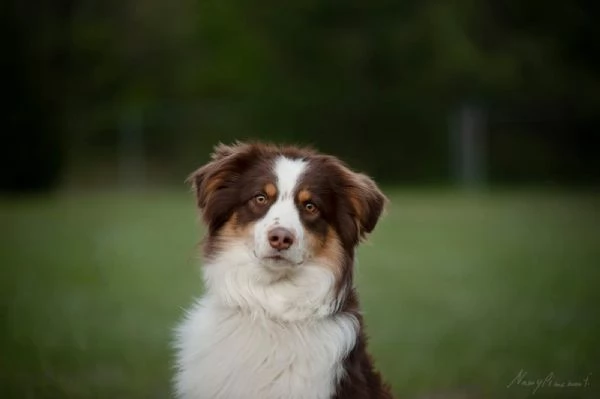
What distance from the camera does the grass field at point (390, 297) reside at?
547 centimetres

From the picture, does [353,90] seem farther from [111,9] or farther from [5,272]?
[5,272]

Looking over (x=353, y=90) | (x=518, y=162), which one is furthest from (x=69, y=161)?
(x=518, y=162)

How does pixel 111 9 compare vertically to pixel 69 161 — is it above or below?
above

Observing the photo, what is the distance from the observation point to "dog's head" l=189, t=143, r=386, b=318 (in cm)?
374

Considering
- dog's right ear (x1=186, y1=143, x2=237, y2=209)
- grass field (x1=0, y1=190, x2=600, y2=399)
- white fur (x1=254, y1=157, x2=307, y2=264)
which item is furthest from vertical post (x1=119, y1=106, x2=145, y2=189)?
white fur (x1=254, y1=157, x2=307, y2=264)

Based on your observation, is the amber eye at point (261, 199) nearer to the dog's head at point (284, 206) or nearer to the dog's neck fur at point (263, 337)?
the dog's head at point (284, 206)

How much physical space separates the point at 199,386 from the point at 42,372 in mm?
1896

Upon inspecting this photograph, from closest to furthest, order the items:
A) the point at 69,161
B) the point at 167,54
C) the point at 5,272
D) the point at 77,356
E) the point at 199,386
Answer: the point at 199,386 → the point at 77,356 → the point at 5,272 → the point at 69,161 → the point at 167,54

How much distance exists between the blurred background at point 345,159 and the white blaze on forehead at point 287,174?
531 mm

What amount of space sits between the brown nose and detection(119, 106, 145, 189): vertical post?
46.4 feet

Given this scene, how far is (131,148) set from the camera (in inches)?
715

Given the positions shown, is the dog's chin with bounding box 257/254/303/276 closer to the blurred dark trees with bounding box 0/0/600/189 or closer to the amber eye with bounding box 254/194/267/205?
the amber eye with bounding box 254/194/267/205

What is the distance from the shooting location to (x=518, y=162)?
16797mm

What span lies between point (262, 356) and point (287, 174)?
0.72 m
